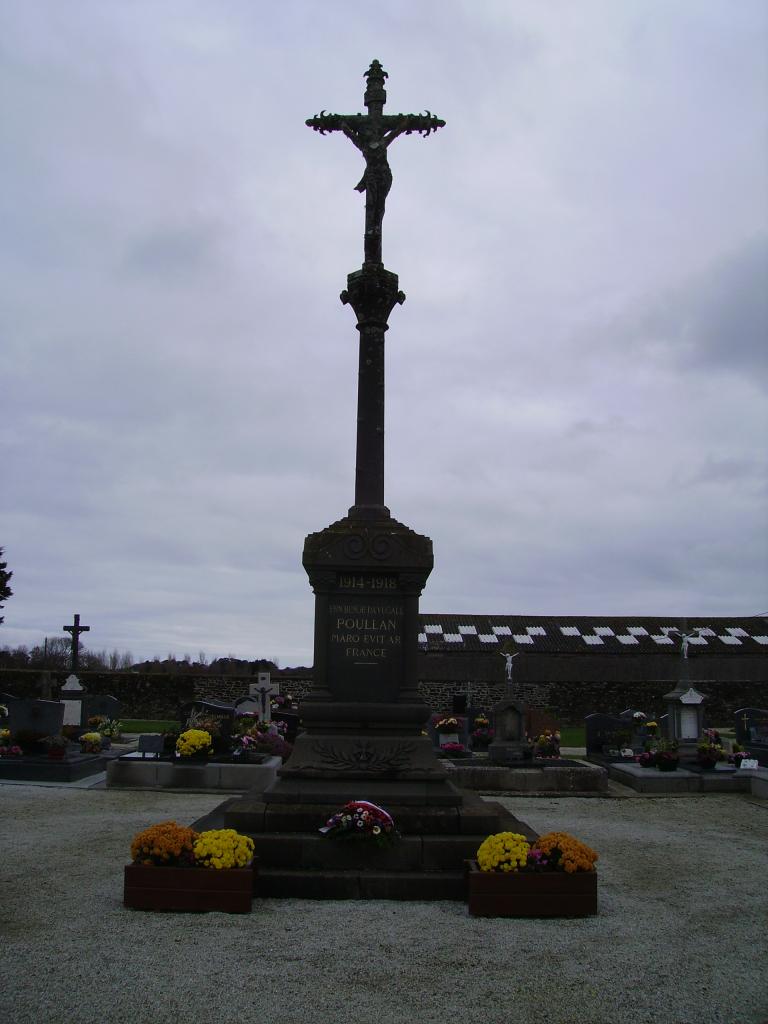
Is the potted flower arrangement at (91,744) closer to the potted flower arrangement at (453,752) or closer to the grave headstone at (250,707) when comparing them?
the grave headstone at (250,707)

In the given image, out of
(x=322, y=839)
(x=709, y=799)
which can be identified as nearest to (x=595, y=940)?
(x=322, y=839)

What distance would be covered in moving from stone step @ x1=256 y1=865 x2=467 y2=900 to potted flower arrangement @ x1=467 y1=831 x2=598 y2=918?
1.89 ft

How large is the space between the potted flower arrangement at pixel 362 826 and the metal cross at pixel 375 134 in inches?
274

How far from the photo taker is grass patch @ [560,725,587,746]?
25.6 m

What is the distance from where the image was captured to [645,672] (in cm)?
3158

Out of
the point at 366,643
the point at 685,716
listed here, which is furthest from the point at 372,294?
the point at 685,716

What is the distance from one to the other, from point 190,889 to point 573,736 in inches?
881

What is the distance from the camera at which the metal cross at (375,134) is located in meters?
11.0

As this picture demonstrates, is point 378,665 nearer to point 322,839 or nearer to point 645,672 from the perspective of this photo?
point 322,839

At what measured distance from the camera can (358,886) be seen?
7543 mm

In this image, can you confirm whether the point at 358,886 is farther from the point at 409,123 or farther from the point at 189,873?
the point at 409,123

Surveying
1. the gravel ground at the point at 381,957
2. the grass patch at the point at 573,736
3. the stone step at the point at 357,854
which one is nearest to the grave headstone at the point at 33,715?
the gravel ground at the point at 381,957

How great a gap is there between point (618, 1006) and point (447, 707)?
84.5 ft

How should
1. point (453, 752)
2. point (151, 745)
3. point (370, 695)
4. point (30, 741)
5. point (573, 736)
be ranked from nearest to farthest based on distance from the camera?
1. point (370, 695)
2. point (30, 741)
3. point (151, 745)
4. point (453, 752)
5. point (573, 736)
